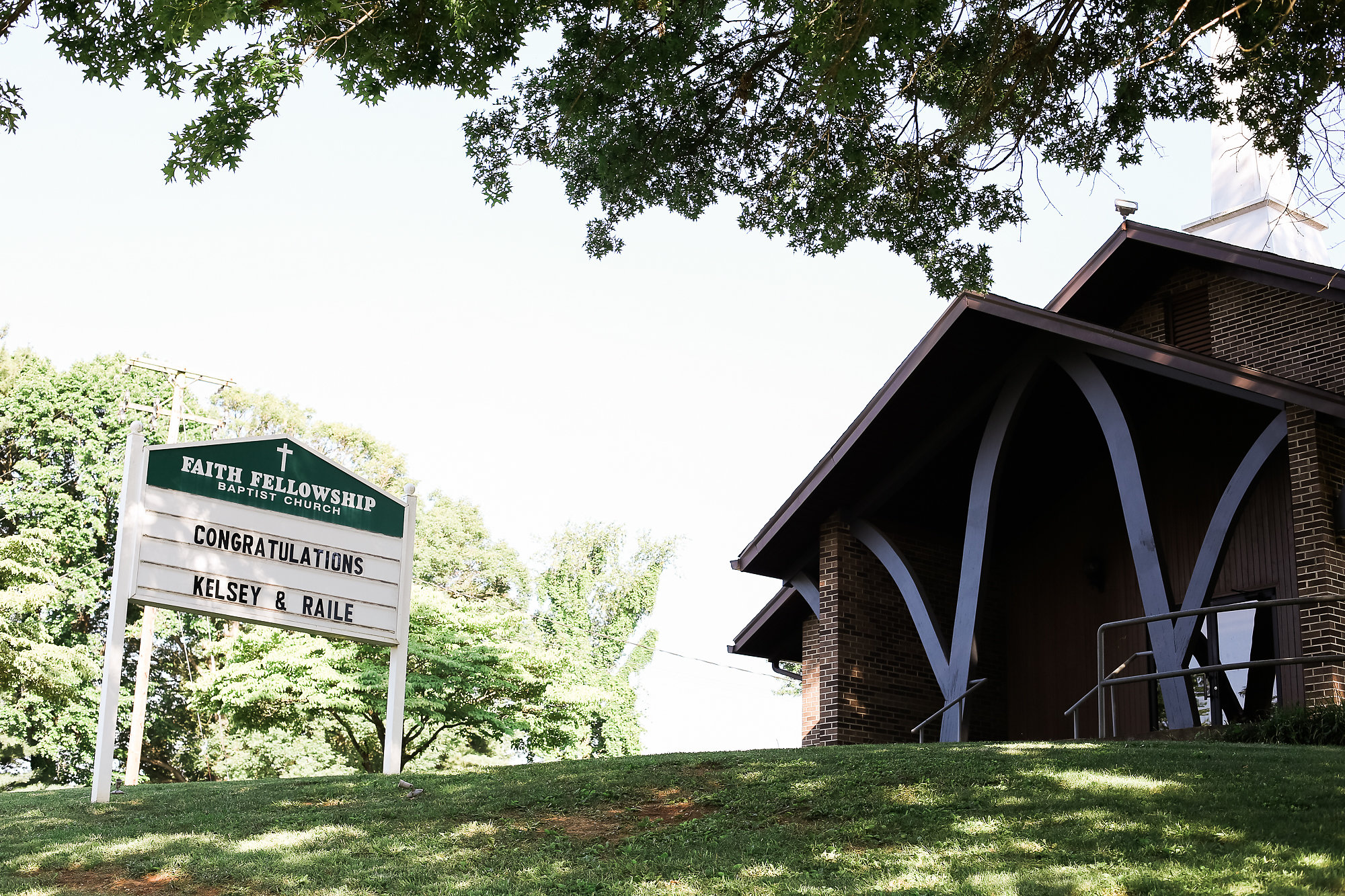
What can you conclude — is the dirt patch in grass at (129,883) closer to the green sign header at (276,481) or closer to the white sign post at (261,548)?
the white sign post at (261,548)

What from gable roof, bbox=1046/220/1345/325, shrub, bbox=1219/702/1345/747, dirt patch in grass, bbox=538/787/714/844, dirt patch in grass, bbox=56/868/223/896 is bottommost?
dirt patch in grass, bbox=56/868/223/896

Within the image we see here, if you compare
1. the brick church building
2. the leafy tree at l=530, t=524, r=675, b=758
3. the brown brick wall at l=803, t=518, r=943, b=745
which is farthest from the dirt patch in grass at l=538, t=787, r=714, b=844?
the leafy tree at l=530, t=524, r=675, b=758

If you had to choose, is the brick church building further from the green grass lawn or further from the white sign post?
the white sign post

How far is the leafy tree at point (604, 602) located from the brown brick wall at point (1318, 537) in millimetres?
31068

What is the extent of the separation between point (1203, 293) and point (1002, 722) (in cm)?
628

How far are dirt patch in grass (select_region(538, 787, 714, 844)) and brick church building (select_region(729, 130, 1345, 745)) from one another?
565 centimetres

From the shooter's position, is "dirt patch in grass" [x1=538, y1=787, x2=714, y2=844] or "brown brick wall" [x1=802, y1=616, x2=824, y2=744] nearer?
"dirt patch in grass" [x1=538, y1=787, x2=714, y2=844]

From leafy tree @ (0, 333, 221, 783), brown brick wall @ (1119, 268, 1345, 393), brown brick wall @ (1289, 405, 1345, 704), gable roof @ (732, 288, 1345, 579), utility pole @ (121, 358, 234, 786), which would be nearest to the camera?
brown brick wall @ (1289, 405, 1345, 704)

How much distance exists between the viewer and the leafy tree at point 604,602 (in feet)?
142

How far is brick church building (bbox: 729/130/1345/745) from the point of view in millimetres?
13648

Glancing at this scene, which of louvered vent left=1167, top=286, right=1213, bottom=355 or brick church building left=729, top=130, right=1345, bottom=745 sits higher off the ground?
louvered vent left=1167, top=286, right=1213, bottom=355

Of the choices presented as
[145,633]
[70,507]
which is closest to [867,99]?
[145,633]

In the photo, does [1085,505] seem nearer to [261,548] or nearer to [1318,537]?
[1318,537]

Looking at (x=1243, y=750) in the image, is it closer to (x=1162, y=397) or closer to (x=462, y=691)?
(x=1162, y=397)
